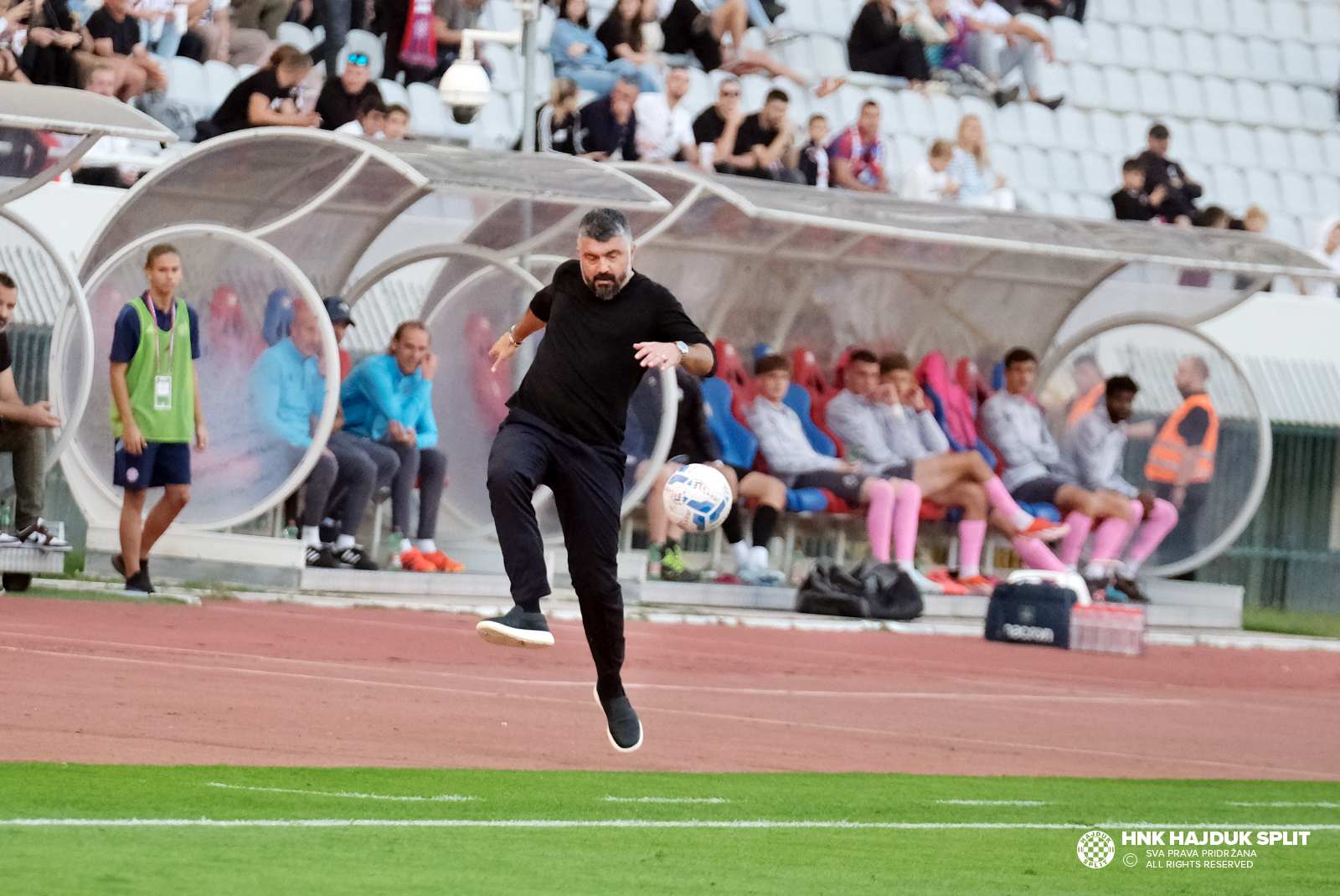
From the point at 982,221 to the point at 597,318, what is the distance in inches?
392

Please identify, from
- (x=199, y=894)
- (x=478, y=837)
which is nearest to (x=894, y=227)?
(x=478, y=837)

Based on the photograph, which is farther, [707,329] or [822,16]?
[822,16]

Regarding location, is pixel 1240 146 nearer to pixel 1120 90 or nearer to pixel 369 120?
pixel 1120 90

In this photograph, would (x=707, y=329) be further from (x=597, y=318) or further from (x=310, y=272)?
(x=597, y=318)

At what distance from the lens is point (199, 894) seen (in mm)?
4945

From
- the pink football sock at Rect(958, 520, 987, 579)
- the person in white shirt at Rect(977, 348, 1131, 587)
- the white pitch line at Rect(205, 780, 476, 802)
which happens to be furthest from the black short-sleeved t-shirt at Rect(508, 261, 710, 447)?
the person in white shirt at Rect(977, 348, 1131, 587)

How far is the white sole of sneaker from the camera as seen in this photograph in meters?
7.56

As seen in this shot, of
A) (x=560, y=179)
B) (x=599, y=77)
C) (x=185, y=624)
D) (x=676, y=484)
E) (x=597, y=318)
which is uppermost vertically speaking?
(x=599, y=77)

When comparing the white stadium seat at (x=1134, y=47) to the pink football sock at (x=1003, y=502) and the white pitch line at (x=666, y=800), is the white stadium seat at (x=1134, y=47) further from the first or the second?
the white pitch line at (x=666, y=800)

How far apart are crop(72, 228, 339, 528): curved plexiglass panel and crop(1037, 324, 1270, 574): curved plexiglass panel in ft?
25.6

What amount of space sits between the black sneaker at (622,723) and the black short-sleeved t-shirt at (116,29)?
10.9 meters

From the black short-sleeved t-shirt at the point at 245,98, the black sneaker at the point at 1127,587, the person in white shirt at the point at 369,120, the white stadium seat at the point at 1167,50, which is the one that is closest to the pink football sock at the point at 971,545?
the black sneaker at the point at 1127,587

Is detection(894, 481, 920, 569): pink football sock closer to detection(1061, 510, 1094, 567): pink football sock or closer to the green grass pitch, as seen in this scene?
detection(1061, 510, 1094, 567): pink football sock

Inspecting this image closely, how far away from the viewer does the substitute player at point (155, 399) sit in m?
12.9
